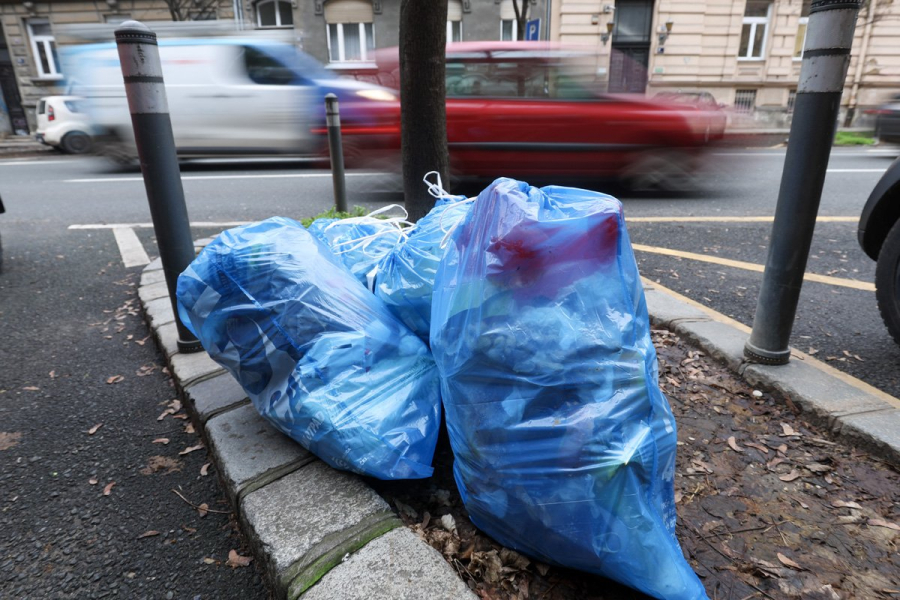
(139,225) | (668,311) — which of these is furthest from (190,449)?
(139,225)

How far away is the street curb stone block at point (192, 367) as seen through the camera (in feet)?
7.61

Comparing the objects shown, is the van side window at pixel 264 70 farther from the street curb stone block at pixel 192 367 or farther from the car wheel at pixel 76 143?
the street curb stone block at pixel 192 367

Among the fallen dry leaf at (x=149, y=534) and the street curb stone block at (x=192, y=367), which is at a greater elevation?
the street curb stone block at (x=192, y=367)

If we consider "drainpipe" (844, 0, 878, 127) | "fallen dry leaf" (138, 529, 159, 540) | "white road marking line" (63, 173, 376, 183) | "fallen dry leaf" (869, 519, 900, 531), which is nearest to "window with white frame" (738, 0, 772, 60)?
"drainpipe" (844, 0, 878, 127)

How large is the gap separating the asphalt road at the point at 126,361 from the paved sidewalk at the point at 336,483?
0.15m

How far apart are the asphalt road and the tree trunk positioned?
5.35 ft

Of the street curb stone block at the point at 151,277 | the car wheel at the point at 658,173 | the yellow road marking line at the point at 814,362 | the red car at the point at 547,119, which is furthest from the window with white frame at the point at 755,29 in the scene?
the street curb stone block at the point at 151,277

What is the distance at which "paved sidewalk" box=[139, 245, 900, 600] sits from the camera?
1288 mm

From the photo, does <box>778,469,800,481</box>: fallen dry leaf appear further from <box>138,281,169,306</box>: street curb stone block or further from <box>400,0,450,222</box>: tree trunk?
<box>138,281,169,306</box>: street curb stone block

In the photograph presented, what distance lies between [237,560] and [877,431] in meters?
2.01

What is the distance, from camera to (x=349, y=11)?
20.1 meters

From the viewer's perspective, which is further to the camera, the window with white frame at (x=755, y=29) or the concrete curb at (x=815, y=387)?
the window with white frame at (x=755, y=29)

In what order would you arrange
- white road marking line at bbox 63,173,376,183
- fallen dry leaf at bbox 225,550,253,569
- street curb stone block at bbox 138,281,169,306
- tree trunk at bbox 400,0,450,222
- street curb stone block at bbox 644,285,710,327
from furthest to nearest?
1. white road marking line at bbox 63,173,376,183
2. street curb stone block at bbox 138,281,169,306
3. tree trunk at bbox 400,0,450,222
4. street curb stone block at bbox 644,285,710,327
5. fallen dry leaf at bbox 225,550,253,569

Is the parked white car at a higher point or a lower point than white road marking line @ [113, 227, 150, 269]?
higher
